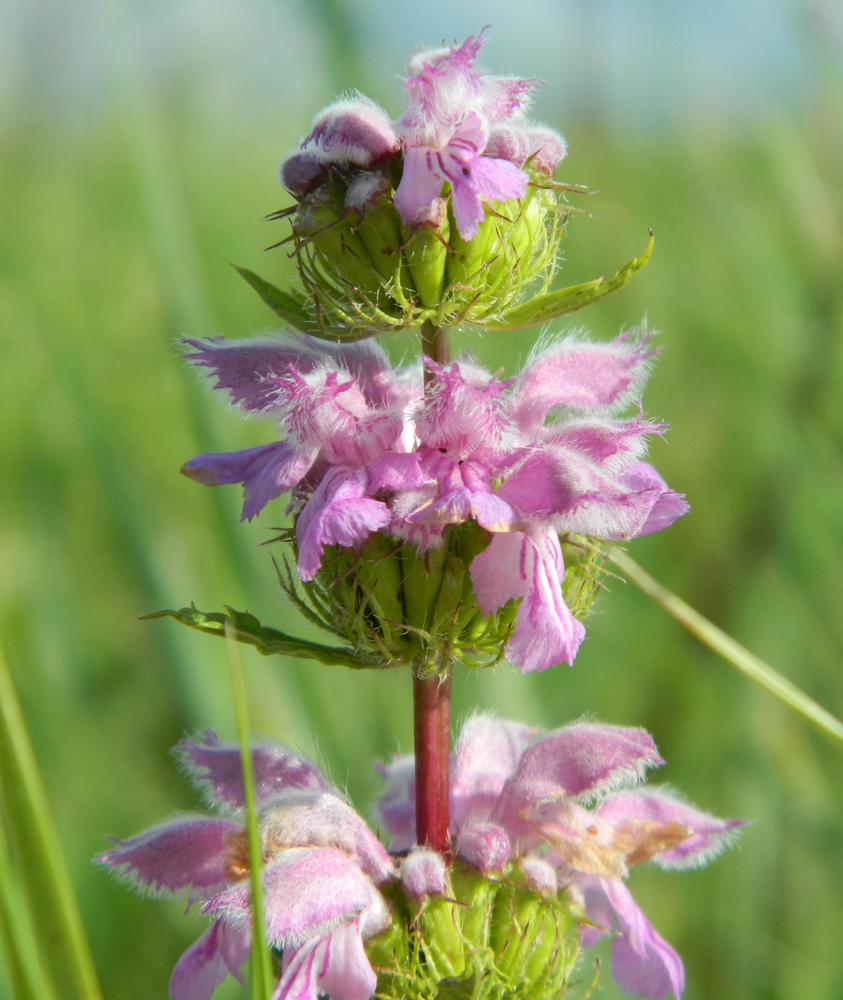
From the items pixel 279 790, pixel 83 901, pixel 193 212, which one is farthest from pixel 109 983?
pixel 193 212

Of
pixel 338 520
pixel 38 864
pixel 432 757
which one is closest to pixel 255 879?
pixel 38 864

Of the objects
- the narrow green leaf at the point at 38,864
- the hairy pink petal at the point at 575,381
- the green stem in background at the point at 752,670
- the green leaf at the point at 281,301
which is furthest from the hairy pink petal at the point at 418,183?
the narrow green leaf at the point at 38,864

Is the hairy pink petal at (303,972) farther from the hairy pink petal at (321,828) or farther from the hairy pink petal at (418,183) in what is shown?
the hairy pink petal at (418,183)

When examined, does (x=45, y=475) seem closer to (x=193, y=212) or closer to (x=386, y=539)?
(x=193, y=212)

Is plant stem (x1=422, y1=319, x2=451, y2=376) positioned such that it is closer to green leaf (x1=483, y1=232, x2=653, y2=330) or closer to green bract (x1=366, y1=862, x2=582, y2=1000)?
green leaf (x1=483, y1=232, x2=653, y2=330)

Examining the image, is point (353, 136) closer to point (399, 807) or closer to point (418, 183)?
point (418, 183)

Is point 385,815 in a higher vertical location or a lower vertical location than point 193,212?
lower
